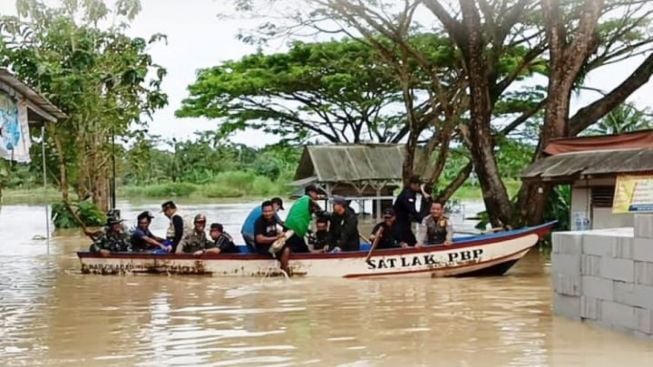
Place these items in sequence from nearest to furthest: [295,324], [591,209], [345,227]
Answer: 1. [295,324]
2. [345,227]
3. [591,209]

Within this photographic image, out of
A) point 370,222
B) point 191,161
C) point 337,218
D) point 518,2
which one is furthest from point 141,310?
point 191,161

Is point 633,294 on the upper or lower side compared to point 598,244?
lower

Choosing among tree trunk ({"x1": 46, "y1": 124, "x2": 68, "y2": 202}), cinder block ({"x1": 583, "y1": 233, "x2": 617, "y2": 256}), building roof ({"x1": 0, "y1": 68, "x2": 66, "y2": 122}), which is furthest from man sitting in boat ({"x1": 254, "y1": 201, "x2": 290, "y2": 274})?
tree trunk ({"x1": 46, "y1": 124, "x2": 68, "y2": 202})

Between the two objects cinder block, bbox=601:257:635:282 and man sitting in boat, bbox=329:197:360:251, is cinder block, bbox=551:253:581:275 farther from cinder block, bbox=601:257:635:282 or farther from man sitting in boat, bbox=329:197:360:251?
man sitting in boat, bbox=329:197:360:251

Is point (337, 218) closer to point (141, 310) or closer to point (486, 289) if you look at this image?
point (486, 289)

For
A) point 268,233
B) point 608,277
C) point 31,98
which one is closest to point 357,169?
point 268,233

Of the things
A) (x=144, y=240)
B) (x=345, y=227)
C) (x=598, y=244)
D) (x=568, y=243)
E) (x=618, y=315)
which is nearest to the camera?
(x=618, y=315)

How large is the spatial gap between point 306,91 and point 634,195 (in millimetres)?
20525

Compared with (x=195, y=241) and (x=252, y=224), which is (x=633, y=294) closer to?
(x=252, y=224)

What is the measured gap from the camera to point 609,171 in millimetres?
15547

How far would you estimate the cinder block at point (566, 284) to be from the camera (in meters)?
9.66

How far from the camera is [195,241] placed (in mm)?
16031

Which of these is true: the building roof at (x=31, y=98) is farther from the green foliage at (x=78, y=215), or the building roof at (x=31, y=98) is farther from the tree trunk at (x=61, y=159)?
the tree trunk at (x=61, y=159)

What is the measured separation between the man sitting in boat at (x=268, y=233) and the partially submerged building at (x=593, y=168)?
17.0 feet
